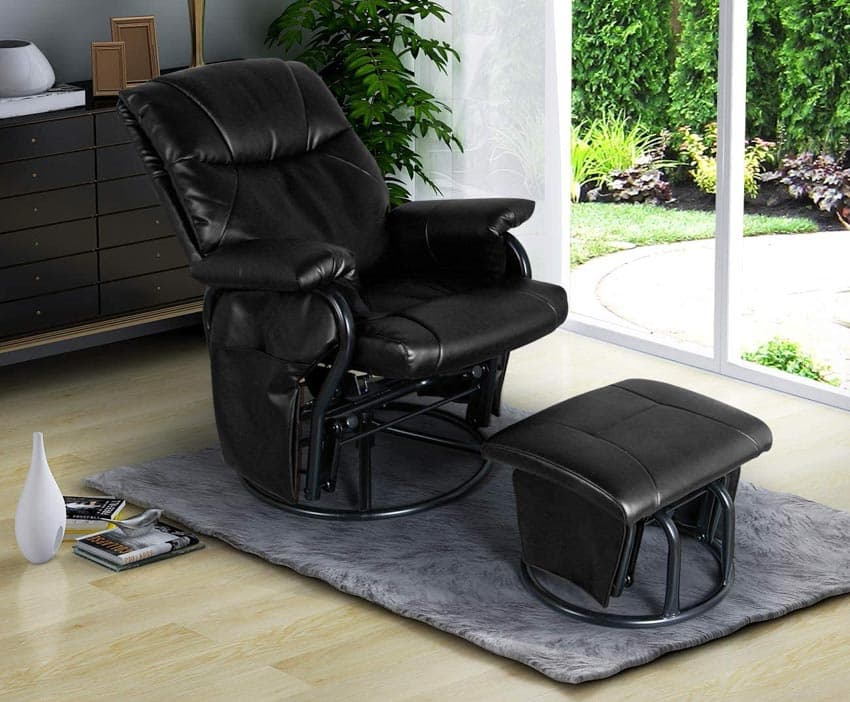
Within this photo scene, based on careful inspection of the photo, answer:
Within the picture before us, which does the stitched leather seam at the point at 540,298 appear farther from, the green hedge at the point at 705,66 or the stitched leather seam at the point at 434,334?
the green hedge at the point at 705,66

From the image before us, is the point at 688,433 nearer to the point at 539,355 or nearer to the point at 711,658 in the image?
the point at 711,658

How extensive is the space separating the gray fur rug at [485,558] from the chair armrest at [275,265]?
1.75 ft

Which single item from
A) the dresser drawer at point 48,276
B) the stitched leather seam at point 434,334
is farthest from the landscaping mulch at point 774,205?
the dresser drawer at point 48,276

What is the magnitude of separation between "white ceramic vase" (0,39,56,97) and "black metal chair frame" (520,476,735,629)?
2.08m

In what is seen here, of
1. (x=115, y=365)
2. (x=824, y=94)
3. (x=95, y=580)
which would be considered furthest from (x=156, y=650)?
(x=824, y=94)

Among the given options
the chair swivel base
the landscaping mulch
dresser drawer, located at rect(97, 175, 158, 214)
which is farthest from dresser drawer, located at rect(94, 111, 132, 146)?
the landscaping mulch

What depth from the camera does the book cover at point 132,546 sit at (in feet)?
10.1

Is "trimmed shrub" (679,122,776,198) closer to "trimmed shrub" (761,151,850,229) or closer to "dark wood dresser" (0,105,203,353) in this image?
"trimmed shrub" (761,151,850,229)

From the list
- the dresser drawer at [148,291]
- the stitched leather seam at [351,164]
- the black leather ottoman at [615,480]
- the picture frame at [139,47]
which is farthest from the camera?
the picture frame at [139,47]

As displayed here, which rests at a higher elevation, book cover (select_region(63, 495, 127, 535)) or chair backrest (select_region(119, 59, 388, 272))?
chair backrest (select_region(119, 59, 388, 272))

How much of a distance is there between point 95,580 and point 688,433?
1247 millimetres

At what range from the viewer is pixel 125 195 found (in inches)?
167

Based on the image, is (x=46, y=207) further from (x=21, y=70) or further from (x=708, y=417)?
(x=708, y=417)

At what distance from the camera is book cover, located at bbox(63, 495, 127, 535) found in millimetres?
3236
